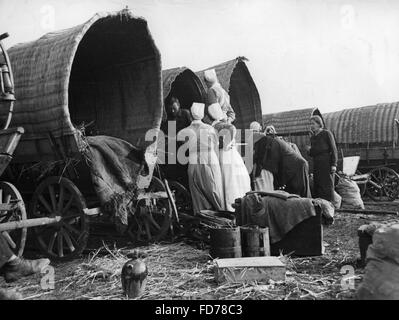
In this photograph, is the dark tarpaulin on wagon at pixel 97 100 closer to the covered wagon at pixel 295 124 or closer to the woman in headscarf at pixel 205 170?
the woman in headscarf at pixel 205 170

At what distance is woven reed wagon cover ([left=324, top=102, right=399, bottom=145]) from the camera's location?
11.2 meters

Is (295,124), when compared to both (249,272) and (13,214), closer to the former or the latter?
(249,272)

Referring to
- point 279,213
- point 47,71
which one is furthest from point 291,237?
point 47,71

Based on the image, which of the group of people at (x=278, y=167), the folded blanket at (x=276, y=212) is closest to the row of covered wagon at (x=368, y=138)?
the group of people at (x=278, y=167)

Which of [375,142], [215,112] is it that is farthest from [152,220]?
[375,142]

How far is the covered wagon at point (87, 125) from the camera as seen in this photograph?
4.57 metres

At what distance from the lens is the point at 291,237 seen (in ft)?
15.0

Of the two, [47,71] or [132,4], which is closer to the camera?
[47,71]

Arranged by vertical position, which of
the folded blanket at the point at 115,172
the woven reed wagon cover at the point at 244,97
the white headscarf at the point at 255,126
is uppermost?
the woven reed wagon cover at the point at 244,97

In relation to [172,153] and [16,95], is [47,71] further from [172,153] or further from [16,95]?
[172,153]

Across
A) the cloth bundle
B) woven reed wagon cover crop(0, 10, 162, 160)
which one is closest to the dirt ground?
the cloth bundle

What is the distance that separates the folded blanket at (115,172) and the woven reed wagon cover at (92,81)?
1.27 feet
